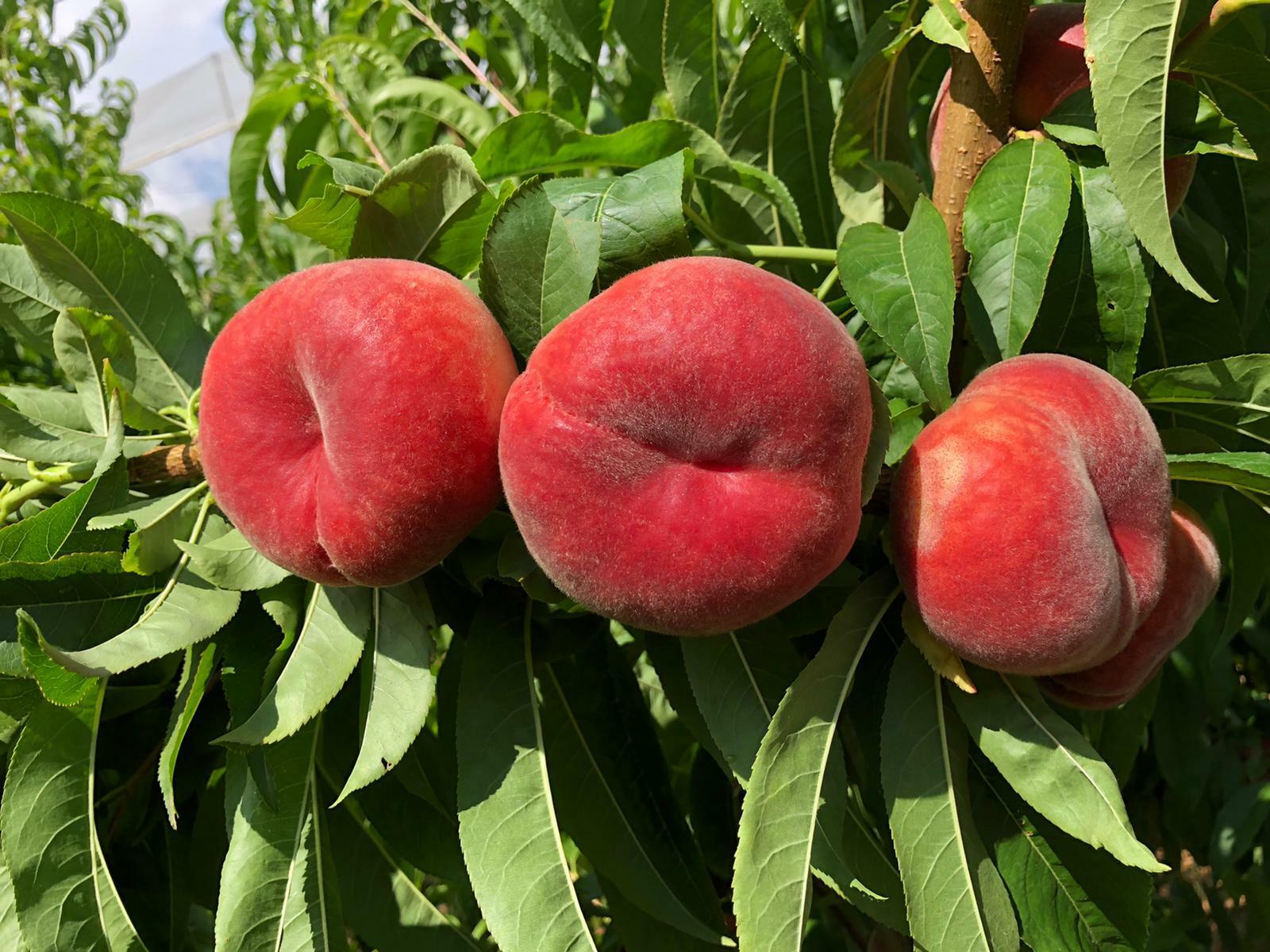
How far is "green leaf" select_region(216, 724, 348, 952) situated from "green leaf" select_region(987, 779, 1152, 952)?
0.77 meters

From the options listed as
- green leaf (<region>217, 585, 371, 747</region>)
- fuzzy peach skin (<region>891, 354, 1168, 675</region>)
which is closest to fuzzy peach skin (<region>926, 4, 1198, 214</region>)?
fuzzy peach skin (<region>891, 354, 1168, 675</region>)

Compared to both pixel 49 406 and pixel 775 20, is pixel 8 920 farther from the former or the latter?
pixel 775 20

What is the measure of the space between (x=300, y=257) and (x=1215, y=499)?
173 cm

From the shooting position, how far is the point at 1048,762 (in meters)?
0.99

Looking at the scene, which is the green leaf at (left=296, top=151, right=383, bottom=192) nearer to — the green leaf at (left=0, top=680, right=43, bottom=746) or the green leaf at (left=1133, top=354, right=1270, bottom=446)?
the green leaf at (left=0, top=680, right=43, bottom=746)

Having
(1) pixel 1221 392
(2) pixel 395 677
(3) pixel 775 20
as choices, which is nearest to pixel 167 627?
(2) pixel 395 677

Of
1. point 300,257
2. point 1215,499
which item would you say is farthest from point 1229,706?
point 300,257

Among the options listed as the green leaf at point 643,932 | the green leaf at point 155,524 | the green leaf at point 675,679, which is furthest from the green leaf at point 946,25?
the green leaf at point 643,932

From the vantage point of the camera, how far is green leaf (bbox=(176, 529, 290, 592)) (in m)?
1.05

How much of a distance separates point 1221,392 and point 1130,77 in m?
0.36

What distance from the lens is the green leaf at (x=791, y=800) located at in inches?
35.8

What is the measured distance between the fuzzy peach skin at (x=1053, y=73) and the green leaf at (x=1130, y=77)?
7.8 inches


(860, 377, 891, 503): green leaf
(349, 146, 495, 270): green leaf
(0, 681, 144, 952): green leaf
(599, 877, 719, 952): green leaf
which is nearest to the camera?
(860, 377, 891, 503): green leaf

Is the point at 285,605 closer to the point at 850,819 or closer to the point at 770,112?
the point at 850,819
